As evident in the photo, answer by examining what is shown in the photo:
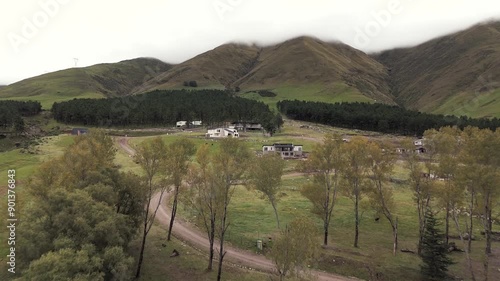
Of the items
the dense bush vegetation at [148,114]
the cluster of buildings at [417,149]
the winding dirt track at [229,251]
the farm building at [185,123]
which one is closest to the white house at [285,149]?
the cluster of buildings at [417,149]

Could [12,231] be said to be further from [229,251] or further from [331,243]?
[331,243]

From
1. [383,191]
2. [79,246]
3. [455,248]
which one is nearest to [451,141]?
[383,191]

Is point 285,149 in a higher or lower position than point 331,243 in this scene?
higher

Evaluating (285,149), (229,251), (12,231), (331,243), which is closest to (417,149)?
(331,243)

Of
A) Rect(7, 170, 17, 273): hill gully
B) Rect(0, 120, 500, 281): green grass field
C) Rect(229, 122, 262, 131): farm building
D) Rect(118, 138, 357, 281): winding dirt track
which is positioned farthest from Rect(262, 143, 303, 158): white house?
Rect(7, 170, 17, 273): hill gully

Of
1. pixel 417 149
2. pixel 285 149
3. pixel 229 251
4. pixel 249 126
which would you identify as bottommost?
pixel 229 251

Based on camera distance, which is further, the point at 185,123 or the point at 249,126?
the point at 185,123

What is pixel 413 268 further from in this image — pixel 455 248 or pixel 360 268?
pixel 455 248

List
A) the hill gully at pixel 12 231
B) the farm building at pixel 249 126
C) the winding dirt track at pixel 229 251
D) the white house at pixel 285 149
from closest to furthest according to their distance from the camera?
the hill gully at pixel 12 231 → the winding dirt track at pixel 229 251 → the white house at pixel 285 149 → the farm building at pixel 249 126

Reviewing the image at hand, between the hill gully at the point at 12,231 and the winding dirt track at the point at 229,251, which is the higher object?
the hill gully at the point at 12,231

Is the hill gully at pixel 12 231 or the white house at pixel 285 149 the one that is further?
the white house at pixel 285 149

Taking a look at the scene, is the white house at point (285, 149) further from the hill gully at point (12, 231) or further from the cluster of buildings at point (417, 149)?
the hill gully at point (12, 231)
